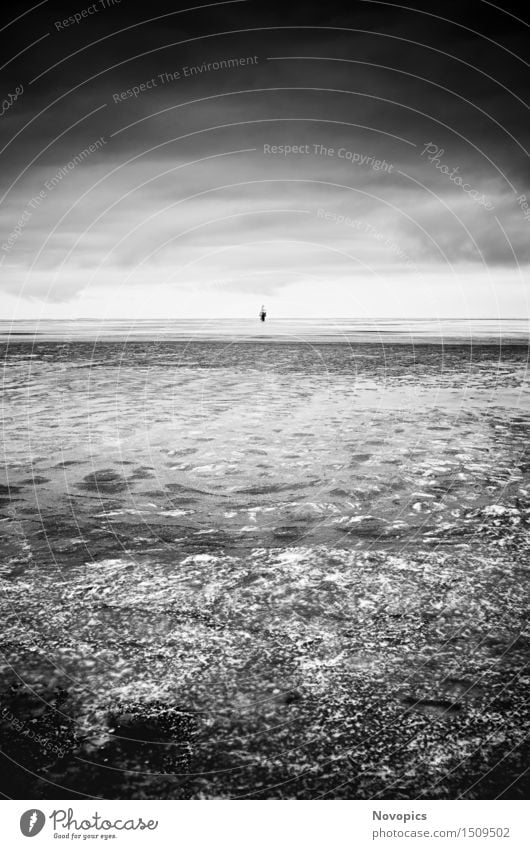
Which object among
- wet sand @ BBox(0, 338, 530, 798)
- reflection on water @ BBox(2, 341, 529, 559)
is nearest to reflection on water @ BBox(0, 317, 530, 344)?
reflection on water @ BBox(2, 341, 529, 559)

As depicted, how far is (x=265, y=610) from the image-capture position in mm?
5305

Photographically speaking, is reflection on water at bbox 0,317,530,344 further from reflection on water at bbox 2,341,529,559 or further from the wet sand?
the wet sand

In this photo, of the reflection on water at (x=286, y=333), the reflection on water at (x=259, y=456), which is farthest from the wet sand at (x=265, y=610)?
the reflection on water at (x=286, y=333)

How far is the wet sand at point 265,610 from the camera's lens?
367 centimetres

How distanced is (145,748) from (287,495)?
473cm

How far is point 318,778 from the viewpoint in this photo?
11.7ft

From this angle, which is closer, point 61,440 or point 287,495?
point 287,495

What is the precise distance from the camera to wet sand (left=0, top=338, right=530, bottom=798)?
12.0 feet

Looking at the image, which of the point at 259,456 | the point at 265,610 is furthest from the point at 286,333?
the point at 265,610

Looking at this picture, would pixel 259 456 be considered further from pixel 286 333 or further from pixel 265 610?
pixel 286 333

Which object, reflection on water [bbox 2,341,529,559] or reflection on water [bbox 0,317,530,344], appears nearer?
reflection on water [bbox 2,341,529,559]

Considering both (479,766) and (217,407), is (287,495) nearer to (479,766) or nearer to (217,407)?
(479,766)

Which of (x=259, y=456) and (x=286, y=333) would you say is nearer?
(x=259, y=456)

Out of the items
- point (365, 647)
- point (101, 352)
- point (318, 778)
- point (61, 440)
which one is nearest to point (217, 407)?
point (61, 440)
